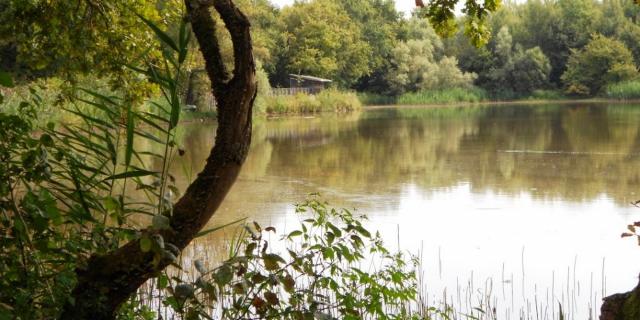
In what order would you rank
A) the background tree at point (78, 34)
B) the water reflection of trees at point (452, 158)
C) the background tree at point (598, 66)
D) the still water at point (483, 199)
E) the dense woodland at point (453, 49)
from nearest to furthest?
the background tree at point (78, 34) < the still water at point (483, 199) < the water reflection of trees at point (452, 158) < the dense woodland at point (453, 49) < the background tree at point (598, 66)

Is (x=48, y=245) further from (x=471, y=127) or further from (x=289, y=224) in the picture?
(x=471, y=127)

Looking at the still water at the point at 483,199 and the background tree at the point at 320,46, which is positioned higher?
the background tree at the point at 320,46

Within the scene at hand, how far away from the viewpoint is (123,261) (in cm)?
221

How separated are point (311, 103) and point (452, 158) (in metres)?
21.8

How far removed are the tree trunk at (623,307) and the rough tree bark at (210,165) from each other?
1146 mm

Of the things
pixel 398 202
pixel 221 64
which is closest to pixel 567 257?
pixel 398 202

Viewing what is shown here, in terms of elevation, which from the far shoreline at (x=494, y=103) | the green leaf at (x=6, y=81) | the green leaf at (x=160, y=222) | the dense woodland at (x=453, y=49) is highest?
the dense woodland at (x=453, y=49)

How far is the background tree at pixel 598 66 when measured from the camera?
47.1m

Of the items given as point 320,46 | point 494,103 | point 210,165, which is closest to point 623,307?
point 210,165

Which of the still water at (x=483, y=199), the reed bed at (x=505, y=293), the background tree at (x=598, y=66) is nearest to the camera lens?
the reed bed at (x=505, y=293)

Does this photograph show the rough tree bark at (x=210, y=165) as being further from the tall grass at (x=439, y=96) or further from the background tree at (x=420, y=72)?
the background tree at (x=420, y=72)

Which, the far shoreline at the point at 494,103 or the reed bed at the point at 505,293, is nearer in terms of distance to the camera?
the reed bed at the point at 505,293

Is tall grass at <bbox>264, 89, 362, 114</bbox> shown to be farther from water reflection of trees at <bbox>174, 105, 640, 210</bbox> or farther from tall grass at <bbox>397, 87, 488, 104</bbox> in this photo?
water reflection of trees at <bbox>174, 105, 640, 210</bbox>

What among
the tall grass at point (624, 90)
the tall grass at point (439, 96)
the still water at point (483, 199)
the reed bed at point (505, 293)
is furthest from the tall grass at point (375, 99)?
the reed bed at point (505, 293)
